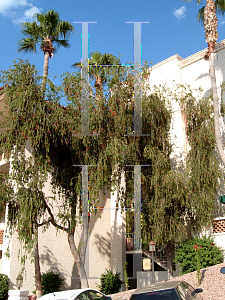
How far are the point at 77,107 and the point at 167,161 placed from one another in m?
5.43

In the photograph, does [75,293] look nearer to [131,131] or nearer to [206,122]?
[131,131]

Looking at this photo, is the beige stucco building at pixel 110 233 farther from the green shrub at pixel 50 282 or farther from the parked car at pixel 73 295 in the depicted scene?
the parked car at pixel 73 295

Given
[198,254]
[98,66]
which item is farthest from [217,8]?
[198,254]

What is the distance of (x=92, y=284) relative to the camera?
59.4ft

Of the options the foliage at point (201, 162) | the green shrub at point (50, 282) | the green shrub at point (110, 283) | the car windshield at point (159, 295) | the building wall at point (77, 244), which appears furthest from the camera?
the green shrub at point (110, 283)

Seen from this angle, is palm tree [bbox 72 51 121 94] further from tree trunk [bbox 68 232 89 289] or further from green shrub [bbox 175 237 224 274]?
green shrub [bbox 175 237 224 274]

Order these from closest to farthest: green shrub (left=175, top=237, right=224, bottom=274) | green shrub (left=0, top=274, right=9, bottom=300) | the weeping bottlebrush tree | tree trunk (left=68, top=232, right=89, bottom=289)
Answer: the weeping bottlebrush tree
tree trunk (left=68, top=232, right=89, bottom=289)
green shrub (left=175, top=237, right=224, bottom=274)
green shrub (left=0, top=274, right=9, bottom=300)

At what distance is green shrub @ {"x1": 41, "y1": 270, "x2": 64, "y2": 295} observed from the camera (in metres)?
15.3

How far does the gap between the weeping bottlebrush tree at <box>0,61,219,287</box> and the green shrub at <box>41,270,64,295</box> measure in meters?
3.82

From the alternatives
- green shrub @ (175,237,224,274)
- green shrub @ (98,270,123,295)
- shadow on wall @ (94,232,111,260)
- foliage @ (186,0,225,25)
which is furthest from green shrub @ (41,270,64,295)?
foliage @ (186,0,225,25)

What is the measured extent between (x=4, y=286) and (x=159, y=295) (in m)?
10.2

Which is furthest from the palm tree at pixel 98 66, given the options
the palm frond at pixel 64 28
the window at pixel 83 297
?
the window at pixel 83 297

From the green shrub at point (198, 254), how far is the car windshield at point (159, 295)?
7289 millimetres

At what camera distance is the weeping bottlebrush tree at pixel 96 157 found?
37.0 ft
